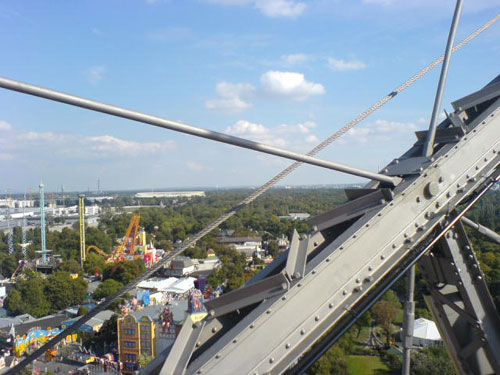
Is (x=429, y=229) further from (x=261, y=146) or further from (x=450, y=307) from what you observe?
(x=261, y=146)

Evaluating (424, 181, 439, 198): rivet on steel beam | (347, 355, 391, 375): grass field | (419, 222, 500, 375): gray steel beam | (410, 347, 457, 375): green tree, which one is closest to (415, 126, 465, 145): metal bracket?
(424, 181, 439, 198): rivet on steel beam

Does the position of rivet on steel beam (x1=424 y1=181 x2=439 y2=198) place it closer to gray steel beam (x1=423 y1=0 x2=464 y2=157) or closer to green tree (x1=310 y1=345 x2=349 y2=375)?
gray steel beam (x1=423 y1=0 x2=464 y2=157)

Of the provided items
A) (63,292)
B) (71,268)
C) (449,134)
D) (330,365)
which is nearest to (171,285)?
(63,292)

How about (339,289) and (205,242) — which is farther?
(205,242)

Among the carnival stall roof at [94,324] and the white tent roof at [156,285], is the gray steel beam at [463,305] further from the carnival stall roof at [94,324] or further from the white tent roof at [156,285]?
the white tent roof at [156,285]

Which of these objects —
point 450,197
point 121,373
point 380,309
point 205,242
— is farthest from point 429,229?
point 205,242

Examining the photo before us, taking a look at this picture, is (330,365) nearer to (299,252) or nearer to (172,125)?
(299,252)
